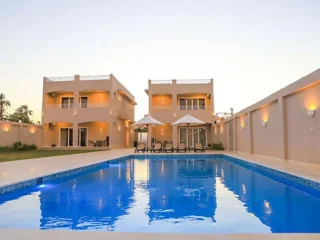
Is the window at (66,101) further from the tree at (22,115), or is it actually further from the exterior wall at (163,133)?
the tree at (22,115)

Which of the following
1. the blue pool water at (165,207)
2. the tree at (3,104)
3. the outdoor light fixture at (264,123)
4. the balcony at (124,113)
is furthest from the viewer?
the tree at (3,104)

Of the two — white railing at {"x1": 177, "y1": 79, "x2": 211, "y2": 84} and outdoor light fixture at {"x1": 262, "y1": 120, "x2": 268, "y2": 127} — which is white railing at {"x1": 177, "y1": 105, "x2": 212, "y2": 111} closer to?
white railing at {"x1": 177, "y1": 79, "x2": 211, "y2": 84}

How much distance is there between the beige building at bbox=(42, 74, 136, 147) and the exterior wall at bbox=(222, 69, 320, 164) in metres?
13.0

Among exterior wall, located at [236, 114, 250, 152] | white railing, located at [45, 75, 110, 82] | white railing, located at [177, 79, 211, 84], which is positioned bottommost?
exterior wall, located at [236, 114, 250, 152]

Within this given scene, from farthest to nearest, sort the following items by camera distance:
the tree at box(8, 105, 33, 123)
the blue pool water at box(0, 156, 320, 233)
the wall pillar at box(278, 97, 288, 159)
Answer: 1. the tree at box(8, 105, 33, 123)
2. the wall pillar at box(278, 97, 288, 159)
3. the blue pool water at box(0, 156, 320, 233)

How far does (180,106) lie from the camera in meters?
26.1

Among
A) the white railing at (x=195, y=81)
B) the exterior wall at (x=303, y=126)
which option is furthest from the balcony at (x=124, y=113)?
the exterior wall at (x=303, y=126)

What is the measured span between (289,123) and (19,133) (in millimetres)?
20179

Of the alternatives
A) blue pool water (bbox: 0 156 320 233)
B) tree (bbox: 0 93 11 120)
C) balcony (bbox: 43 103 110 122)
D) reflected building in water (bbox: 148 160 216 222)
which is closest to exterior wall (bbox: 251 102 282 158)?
blue pool water (bbox: 0 156 320 233)

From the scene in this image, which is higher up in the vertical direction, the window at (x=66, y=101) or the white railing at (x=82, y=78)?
the white railing at (x=82, y=78)

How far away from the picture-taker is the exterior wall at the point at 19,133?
2072 centimetres

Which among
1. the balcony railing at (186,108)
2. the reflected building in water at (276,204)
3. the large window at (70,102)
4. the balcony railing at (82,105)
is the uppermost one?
the large window at (70,102)

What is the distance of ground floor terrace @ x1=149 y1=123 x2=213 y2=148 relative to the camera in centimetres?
2572

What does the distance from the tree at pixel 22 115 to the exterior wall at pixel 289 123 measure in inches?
1450
